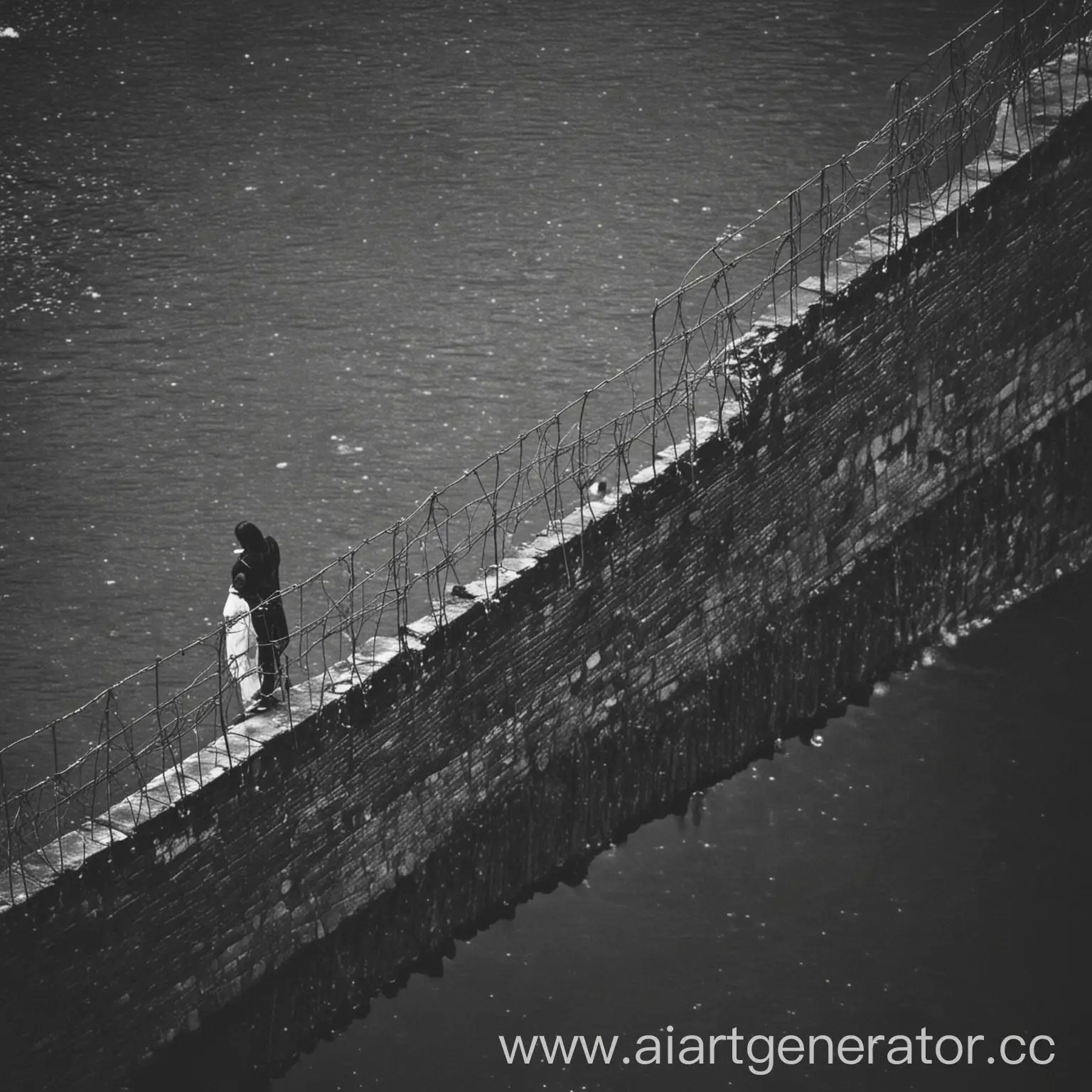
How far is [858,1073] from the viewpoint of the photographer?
32.6ft

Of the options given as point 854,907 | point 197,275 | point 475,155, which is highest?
point 475,155

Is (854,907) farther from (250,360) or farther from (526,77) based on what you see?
(526,77)

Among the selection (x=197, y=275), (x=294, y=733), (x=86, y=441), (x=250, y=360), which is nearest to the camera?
(x=294, y=733)

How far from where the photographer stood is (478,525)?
13648 millimetres

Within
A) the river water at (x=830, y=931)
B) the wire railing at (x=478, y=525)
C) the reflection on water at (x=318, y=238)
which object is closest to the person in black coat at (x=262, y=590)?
the wire railing at (x=478, y=525)

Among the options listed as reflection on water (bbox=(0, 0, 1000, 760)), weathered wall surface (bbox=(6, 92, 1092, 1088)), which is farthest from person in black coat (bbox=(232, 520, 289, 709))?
reflection on water (bbox=(0, 0, 1000, 760))

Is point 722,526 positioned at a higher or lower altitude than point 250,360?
lower

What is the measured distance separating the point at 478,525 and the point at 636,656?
98.6 inches

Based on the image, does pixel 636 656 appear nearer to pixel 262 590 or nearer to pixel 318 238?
pixel 262 590

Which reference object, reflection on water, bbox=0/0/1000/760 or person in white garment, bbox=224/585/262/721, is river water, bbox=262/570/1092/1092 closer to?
person in white garment, bbox=224/585/262/721

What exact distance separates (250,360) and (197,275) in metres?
1.54

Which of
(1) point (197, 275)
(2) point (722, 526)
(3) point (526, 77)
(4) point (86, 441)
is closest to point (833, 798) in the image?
(2) point (722, 526)

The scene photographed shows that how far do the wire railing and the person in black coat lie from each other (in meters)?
0.24

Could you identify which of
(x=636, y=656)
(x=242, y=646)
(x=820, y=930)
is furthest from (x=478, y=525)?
(x=820, y=930)
